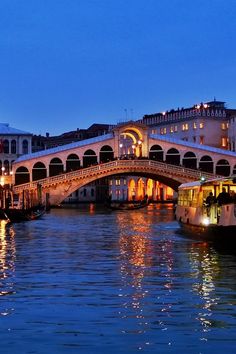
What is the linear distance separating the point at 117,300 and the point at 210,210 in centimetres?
794

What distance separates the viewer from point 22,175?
4031 centimetres

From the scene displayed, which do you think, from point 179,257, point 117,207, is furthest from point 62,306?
point 117,207

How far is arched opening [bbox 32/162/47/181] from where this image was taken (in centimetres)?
4041

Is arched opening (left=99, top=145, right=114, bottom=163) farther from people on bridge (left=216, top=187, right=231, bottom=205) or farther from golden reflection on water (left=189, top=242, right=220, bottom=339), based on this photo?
golden reflection on water (left=189, top=242, right=220, bottom=339)

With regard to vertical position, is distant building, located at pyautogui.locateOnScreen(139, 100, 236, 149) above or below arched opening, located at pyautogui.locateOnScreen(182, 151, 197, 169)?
above

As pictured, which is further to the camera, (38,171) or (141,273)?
(38,171)

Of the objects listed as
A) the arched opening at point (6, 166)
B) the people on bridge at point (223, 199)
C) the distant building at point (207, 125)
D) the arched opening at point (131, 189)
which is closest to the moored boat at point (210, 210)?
the people on bridge at point (223, 199)

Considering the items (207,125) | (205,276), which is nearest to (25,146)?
(207,125)

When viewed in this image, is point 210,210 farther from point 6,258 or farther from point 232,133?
point 232,133

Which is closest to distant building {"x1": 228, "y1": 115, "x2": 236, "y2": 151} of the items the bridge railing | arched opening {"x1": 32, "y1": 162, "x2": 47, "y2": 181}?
the bridge railing

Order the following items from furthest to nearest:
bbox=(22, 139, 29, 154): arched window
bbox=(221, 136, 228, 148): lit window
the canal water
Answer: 1. bbox=(221, 136, 228, 148): lit window
2. bbox=(22, 139, 29, 154): arched window
3. the canal water

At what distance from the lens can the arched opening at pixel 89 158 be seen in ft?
135

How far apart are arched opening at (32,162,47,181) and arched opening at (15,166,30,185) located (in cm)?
34

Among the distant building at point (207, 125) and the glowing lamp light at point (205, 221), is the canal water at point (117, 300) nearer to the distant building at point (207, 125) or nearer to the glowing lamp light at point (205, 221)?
the glowing lamp light at point (205, 221)
